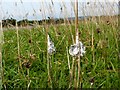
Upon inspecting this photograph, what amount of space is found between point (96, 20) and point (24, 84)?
187cm

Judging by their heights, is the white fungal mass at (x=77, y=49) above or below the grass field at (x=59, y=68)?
above

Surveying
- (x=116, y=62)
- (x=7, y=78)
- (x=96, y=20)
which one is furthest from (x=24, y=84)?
(x=96, y=20)

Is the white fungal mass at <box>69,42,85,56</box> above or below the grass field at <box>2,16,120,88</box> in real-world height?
above

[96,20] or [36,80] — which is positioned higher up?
[96,20]

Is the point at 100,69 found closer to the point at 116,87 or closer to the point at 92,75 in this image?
the point at 92,75

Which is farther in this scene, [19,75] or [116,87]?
[19,75]

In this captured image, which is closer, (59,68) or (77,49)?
(77,49)

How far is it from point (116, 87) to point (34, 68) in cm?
75

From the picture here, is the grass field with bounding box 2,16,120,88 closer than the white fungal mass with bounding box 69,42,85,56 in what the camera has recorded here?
No

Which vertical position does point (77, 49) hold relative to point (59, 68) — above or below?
above

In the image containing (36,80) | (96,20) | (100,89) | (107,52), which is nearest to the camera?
(100,89)

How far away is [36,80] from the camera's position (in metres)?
2.08

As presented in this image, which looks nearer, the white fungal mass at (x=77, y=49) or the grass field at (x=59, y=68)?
the white fungal mass at (x=77, y=49)

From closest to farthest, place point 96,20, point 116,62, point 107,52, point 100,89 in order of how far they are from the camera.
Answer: point 100,89 → point 116,62 → point 107,52 → point 96,20
